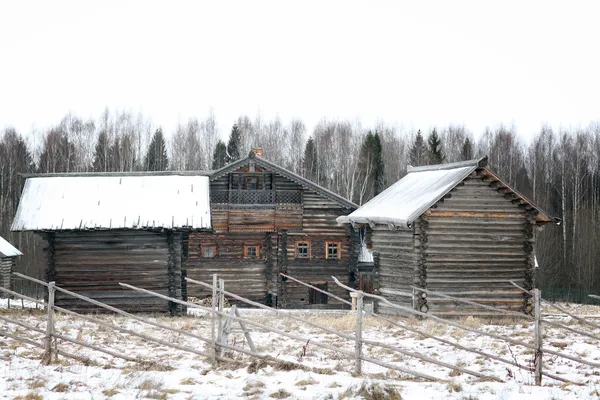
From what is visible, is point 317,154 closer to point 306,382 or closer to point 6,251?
point 6,251

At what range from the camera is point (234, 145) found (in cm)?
7638

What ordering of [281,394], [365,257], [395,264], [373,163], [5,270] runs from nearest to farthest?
[281,394] → [395,264] → [365,257] → [5,270] → [373,163]

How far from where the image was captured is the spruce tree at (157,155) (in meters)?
72.5

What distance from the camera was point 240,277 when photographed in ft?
106

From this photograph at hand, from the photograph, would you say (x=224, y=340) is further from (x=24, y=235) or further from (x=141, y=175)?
(x=24, y=235)

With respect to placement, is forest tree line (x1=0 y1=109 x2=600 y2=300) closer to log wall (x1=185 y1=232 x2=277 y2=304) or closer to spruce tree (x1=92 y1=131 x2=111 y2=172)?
spruce tree (x1=92 y1=131 x2=111 y2=172)

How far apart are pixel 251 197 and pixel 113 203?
7261mm

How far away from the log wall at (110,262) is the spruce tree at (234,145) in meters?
49.1

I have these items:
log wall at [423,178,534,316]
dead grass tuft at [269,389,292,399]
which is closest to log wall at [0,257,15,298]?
log wall at [423,178,534,316]

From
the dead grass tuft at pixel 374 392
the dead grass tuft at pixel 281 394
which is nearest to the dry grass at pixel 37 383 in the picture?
the dead grass tuft at pixel 281 394

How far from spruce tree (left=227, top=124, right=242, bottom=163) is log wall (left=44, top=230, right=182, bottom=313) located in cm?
4913

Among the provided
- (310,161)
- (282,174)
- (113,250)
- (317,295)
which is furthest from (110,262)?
(310,161)

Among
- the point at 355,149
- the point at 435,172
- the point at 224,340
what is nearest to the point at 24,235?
the point at 355,149

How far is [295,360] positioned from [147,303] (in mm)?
14641
